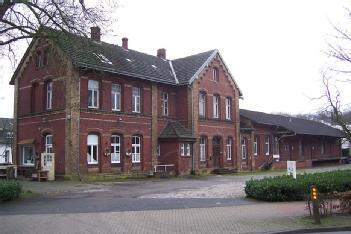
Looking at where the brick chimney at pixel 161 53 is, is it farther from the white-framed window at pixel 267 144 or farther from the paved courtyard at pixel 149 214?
the paved courtyard at pixel 149 214

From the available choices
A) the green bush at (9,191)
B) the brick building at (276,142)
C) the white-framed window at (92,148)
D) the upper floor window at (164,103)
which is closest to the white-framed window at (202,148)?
the upper floor window at (164,103)

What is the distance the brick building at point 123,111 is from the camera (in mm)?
30125

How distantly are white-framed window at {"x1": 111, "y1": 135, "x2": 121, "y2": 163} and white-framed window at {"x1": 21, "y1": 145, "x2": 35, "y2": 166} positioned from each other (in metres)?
5.82

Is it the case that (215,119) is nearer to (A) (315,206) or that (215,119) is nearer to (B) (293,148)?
(B) (293,148)

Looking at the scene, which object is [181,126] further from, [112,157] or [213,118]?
[112,157]

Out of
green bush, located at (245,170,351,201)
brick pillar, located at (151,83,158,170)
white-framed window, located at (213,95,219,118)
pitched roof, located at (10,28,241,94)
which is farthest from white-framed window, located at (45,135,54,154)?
green bush, located at (245,170,351,201)

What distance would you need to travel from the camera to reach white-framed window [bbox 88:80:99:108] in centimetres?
3144

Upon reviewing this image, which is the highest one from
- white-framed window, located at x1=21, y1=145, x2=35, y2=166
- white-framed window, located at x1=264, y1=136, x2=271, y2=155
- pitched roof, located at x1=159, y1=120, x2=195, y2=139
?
pitched roof, located at x1=159, y1=120, x2=195, y2=139

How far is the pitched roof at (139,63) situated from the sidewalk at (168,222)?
9900 mm

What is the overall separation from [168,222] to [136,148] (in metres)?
20.9

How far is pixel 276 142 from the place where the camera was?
5119cm

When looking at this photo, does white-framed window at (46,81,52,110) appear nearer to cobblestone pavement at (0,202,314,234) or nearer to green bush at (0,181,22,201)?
green bush at (0,181,22,201)

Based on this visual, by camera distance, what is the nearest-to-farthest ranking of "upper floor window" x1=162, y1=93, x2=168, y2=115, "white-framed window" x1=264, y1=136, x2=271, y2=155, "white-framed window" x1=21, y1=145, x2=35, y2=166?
"white-framed window" x1=21, y1=145, x2=35, y2=166 → "upper floor window" x1=162, y1=93, x2=168, y2=115 → "white-framed window" x1=264, y1=136, x2=271, y2=155

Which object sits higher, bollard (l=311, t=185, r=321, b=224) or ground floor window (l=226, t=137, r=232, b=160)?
ground floor window (l=226, t=137, r=232, b=160)
